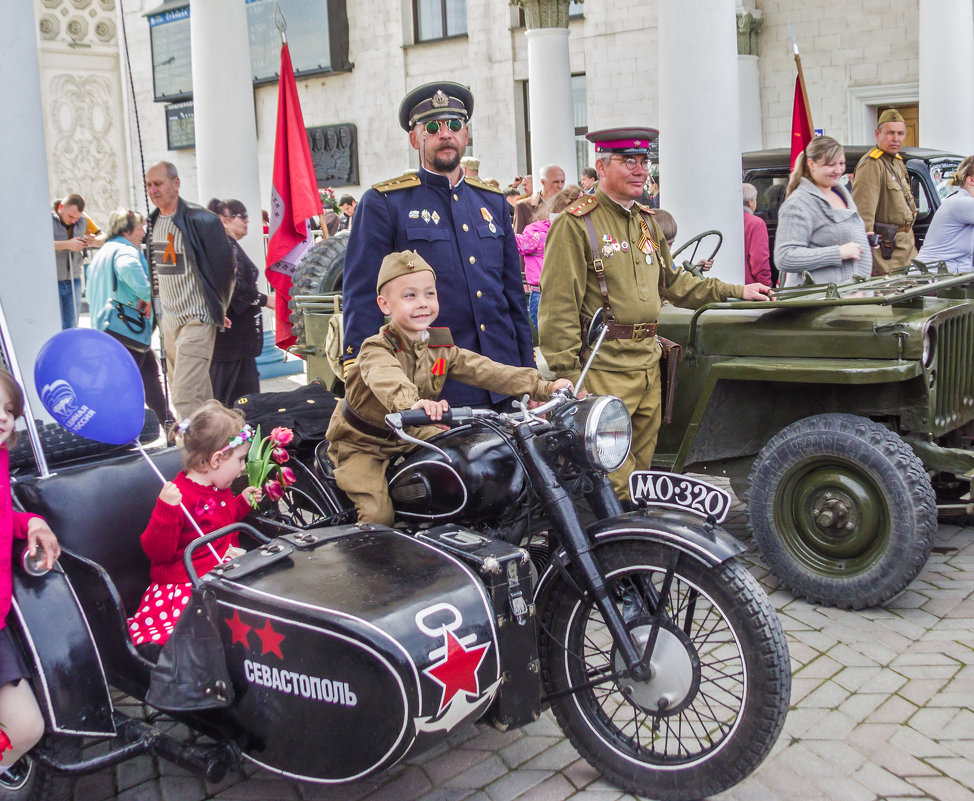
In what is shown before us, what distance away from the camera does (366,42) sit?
80.2ft

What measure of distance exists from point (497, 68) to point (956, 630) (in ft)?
65.8

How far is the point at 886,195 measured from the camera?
8055 mm

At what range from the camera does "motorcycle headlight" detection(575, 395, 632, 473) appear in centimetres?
280

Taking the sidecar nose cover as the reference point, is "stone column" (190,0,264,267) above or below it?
above

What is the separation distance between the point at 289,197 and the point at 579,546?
6.17 m

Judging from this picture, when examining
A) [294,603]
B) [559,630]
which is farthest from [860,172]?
[294,603]

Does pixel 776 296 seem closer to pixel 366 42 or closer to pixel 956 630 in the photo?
pixel 956 630

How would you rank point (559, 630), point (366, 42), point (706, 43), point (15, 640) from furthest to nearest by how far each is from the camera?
point (366, 42) < point (706, 43) < point (559, 630) < point (15, 640)

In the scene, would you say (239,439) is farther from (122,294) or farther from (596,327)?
(122,294)

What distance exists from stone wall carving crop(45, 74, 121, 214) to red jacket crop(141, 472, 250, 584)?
23.7 m

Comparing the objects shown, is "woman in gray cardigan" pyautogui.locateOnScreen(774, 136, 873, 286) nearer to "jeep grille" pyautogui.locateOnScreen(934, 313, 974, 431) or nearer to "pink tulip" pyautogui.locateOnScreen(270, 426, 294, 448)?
"jeep grille" pyautogui.locateOnScreen(934, 313, 974, 431)

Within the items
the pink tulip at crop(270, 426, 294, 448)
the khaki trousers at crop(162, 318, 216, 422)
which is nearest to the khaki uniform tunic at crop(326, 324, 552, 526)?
the pink tulip at crop(270, 426, 294, 448)

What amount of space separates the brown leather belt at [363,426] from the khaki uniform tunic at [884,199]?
18.8ft

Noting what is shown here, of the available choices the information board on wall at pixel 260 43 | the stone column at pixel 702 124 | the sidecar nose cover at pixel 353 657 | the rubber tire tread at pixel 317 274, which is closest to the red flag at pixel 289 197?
the rubber tire tread at pixel 317 274
